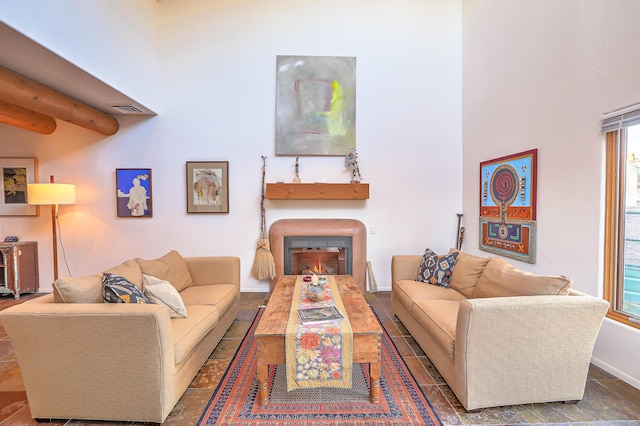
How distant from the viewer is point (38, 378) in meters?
1.74

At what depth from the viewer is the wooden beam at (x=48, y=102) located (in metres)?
2.71

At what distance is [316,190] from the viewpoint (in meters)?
4.07

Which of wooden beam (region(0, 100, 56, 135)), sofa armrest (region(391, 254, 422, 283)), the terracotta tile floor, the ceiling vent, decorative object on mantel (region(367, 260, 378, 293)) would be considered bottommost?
the terracotta tile floor

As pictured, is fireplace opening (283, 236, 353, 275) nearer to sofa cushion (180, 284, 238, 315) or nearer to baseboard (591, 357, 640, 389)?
sofa cushion (180, 284, 238, 315)

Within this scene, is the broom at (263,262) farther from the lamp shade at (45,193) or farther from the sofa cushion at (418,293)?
the lamp shade at (45,193)

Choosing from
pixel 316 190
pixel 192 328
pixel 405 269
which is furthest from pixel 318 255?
pixel 192 328

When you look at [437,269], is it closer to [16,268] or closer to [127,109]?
[127,109]

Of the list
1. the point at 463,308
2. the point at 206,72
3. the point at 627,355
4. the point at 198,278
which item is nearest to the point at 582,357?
the point at 627,355

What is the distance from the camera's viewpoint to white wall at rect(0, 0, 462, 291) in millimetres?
4176

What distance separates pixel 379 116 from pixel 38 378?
4.33 m

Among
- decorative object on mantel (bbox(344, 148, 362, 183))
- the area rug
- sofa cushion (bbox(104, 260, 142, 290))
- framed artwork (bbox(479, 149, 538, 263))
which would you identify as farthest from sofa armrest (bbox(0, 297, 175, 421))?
framed artwork (bbox(479, 149, 538, 263))

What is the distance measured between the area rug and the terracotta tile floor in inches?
3.6

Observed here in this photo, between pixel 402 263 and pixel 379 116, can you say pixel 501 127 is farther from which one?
pixel 402 263

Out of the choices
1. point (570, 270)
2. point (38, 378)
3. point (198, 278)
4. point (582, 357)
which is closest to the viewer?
point (38, 378)
